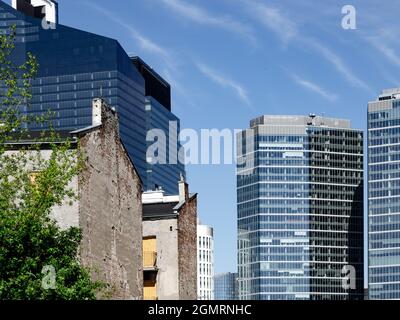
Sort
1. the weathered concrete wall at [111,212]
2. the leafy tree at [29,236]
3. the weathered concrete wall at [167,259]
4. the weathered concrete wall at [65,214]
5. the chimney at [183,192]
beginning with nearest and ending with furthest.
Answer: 1. the leafy tree at [29,236]
2. the weathered concrete wall at [65,214]
3. the weathered concrete wall at [111,212]
4. the weathered concrete wall at [167,259]
5. the chimney at [183,192]

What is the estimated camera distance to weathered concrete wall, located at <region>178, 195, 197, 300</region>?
6656 centimetres

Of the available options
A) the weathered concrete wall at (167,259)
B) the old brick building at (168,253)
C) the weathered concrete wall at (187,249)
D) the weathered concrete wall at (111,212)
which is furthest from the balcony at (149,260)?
the weathered concrete wall at (111,212)

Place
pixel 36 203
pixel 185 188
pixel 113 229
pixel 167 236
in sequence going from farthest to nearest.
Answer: pixel 185 188 < pixel 167 236 < pixel 113 229 < pixel 36 203

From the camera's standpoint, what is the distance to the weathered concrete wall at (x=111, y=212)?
169ft

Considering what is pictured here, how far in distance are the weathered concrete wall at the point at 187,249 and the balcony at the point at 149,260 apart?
1.64 m

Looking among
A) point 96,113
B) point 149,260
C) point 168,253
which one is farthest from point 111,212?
point 149,260

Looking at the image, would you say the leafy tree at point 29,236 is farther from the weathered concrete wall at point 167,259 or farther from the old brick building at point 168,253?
the weathered concrete wall at point 167,259

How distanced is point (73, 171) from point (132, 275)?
21.3 metres

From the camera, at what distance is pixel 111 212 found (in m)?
56.0

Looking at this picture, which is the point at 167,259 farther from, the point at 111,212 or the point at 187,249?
the point at 111,212

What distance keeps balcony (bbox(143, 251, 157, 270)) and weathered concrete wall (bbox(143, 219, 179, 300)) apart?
0.85 feet

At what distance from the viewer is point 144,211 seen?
69.6 metres
